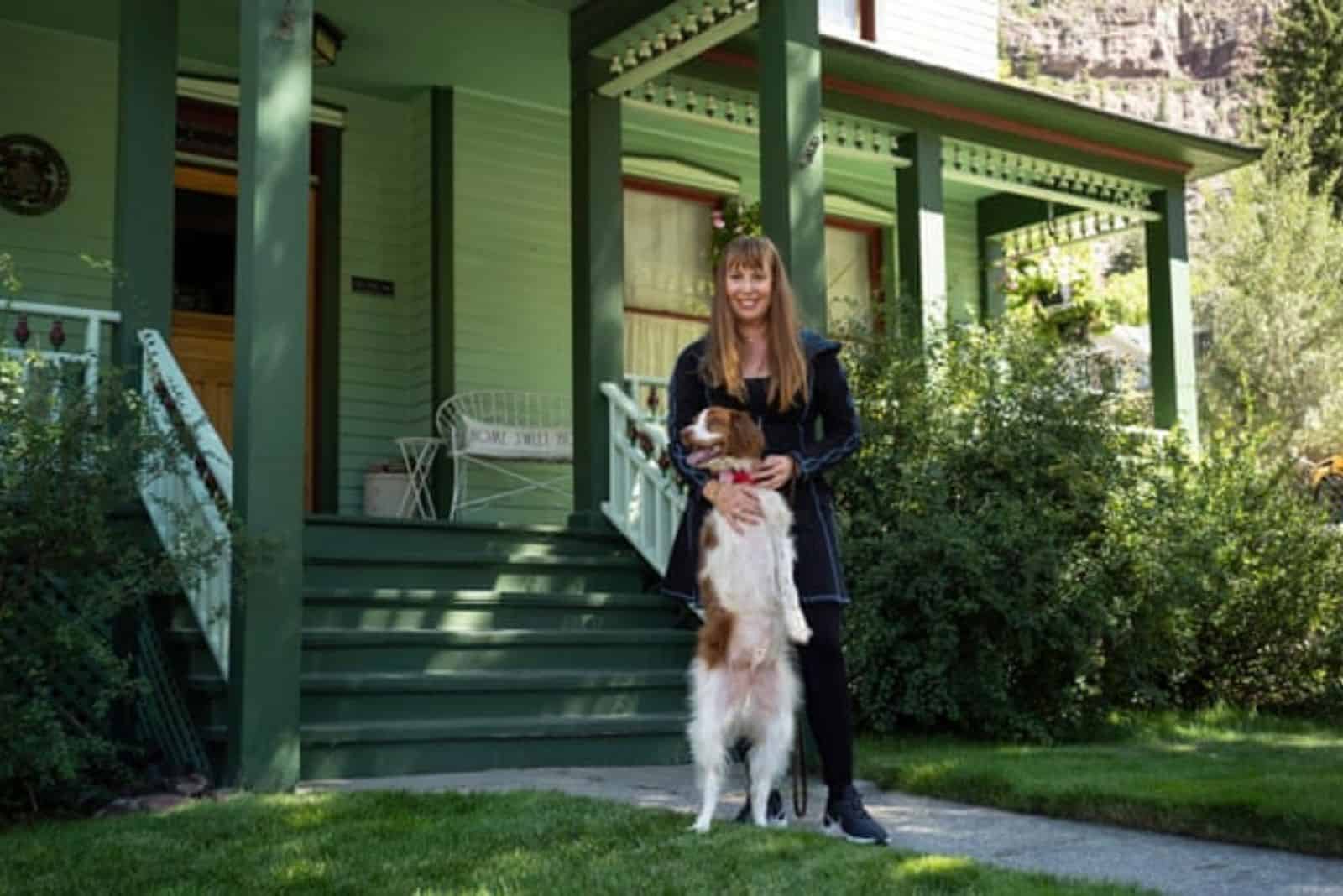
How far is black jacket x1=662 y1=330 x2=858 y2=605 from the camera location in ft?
13.5

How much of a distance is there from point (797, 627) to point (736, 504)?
367 millimetres

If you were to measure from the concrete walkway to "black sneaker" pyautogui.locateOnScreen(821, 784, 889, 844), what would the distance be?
12 cm

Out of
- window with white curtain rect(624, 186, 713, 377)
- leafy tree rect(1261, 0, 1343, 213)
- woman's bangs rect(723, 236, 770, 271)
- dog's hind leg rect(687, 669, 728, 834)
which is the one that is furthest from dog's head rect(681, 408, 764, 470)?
leafy tree rect(1261, 0, 1343, 213)

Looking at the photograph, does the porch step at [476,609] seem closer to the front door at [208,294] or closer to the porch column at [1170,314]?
the front door at [208,294]

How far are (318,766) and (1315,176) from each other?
32.8 meters

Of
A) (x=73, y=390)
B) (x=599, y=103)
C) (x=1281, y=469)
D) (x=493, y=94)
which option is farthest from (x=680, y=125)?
(x=73, y=390)

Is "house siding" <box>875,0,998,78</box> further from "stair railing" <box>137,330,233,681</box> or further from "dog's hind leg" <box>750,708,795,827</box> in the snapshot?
"dog's hind leg" <box>750,708,795,827</box>

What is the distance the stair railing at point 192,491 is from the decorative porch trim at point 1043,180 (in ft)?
19.8

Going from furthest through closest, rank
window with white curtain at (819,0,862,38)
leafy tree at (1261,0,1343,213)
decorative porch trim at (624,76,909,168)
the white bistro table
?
1. leafy tree at (1261,0,1343,213)
2. window with white curtain at (819,0,862,38)
3. the white bistro table
4. decorative porch trim at (624,76,909,168)

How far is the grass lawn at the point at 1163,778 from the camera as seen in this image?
4348 mm

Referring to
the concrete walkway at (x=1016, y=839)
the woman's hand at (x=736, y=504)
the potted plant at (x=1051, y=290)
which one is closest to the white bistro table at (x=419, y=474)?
the concrete walkway at (x=1016, y=839)

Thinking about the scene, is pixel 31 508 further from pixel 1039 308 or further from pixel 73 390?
pixel 1039 308

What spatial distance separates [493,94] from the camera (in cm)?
976

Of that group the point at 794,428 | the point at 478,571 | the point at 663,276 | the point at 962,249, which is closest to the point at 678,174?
the point at 663,276
